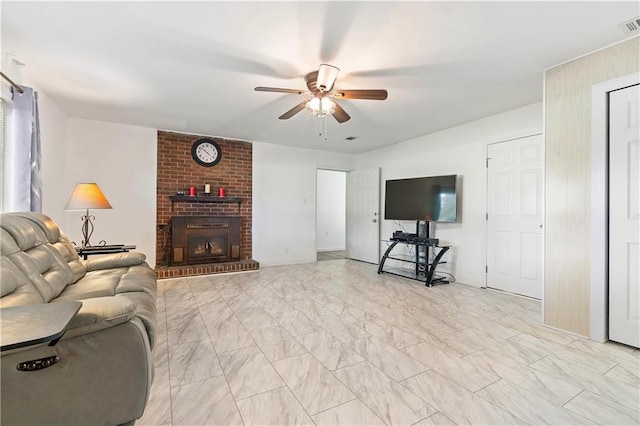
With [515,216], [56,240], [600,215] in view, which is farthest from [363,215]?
[56,240]

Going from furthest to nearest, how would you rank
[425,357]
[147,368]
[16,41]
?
[16,41] < [425,357] < [147,368]

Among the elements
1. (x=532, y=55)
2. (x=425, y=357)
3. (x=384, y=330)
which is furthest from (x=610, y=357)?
(x=532, y=55)

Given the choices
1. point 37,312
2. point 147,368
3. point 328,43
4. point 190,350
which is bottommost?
point 190,350

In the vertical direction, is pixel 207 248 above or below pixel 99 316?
below

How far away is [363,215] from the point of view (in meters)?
6.11

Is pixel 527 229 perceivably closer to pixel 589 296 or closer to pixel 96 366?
pixel 589 296

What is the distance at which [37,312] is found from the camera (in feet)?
3.39

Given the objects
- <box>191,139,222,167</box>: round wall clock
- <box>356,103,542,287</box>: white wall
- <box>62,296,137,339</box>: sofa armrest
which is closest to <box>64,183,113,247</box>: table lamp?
<box>191,139,222,167</box>: round wall clock

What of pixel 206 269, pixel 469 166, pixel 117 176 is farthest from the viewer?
pixel 206 269

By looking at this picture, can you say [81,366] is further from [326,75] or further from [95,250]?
[95,250]

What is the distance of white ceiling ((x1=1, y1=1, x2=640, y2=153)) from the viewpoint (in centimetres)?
190

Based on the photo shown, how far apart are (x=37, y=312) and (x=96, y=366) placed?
1.11 ft

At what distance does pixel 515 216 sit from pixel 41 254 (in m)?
4.74

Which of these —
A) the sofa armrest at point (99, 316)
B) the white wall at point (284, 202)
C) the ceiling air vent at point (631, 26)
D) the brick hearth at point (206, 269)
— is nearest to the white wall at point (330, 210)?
the white wall at point (284, 202)
